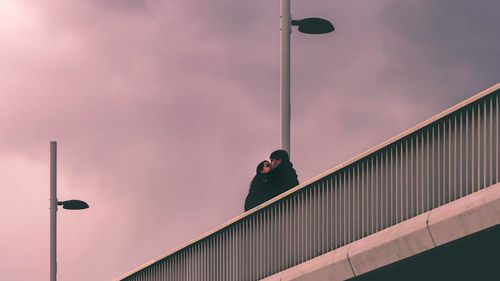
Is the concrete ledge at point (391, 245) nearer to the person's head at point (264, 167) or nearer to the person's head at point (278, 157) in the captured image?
the person's head at point (278, 157)

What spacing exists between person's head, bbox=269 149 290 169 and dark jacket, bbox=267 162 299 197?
180 millimetres

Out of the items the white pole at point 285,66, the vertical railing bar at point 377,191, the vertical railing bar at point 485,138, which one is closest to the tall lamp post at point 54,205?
the white pole at point 285,66

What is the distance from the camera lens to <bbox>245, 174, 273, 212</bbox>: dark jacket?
67.8 ft

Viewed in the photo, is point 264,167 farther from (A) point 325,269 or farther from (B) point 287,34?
(B) point 287,34

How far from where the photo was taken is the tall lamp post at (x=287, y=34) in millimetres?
26494

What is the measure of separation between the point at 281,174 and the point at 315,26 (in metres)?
7.05

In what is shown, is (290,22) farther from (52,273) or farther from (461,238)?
(52,273)

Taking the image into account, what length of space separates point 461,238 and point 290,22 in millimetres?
12477

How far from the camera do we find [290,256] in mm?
20266

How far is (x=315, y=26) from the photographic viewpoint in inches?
1065

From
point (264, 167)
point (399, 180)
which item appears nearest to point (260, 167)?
point (264, 167)

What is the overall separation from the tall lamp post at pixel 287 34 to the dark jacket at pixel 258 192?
15.6 ft

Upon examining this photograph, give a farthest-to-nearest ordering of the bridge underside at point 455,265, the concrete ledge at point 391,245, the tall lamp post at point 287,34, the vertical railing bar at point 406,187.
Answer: the tall lamp post at point 287,34 → the bridge underside at point 455,265 → the vertical railing bar at point 406,187 → the concrete ledge at point 391,245

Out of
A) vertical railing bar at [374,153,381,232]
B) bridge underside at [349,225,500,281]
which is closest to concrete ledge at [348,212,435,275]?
bridge underside at [349,225,500,281]
